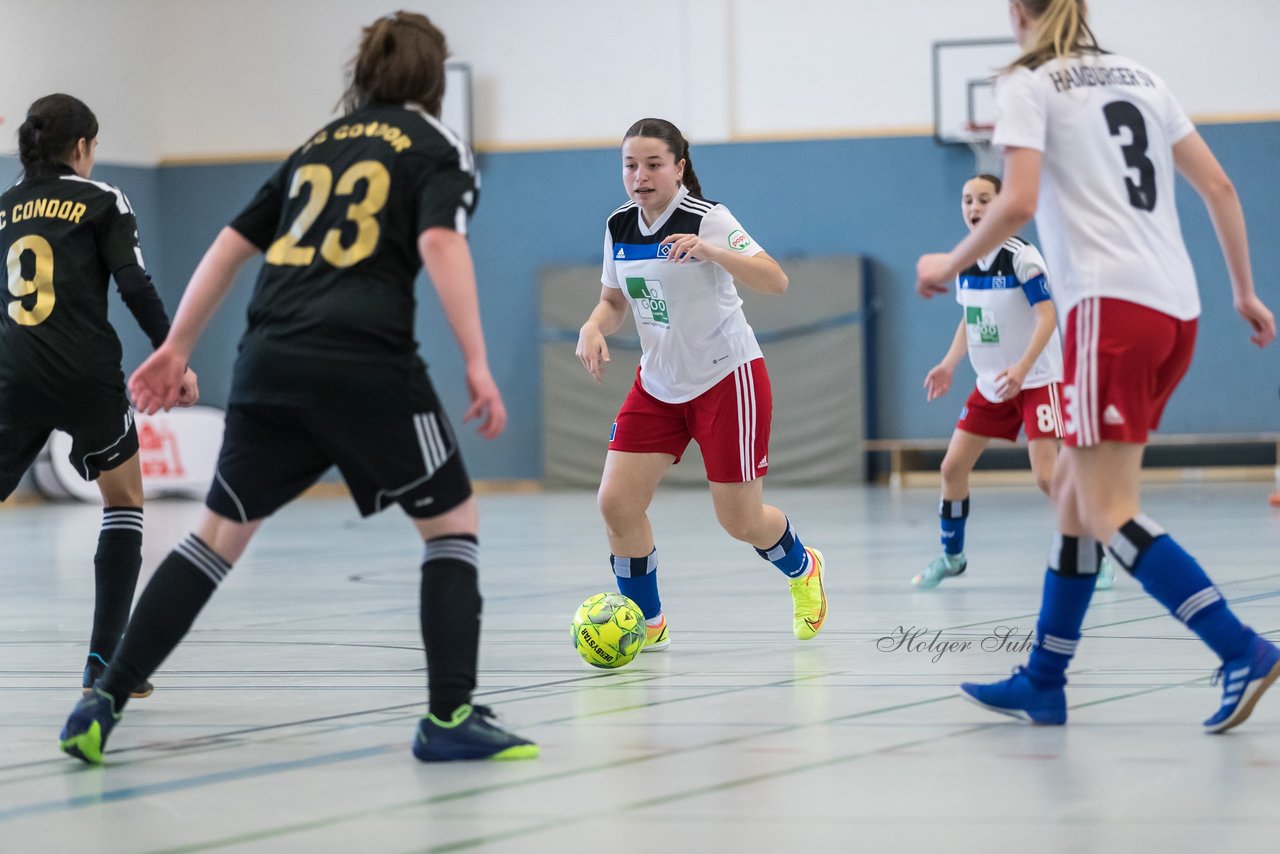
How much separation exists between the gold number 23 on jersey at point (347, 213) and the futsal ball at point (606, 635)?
1834 millimetres

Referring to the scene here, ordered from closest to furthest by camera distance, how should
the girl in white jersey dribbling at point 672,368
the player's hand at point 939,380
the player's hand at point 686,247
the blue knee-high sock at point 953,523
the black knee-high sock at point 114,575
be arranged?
1. the black knee-high sock at point 114,575
2. the player's hand at point 686,247
3. the girl in white jersey dribbling at point 672,368
4. the player's hand at point 939,380
5. the blue knee-high sock at point 953,523

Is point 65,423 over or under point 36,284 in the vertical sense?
under

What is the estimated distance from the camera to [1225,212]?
3.85 m

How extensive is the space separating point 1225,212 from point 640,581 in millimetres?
2372

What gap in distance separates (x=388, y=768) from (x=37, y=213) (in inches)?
81.1

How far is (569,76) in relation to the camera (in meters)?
Answer: 18.2

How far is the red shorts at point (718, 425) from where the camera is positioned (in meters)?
5.34

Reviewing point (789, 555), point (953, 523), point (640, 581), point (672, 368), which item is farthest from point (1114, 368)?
point (953, 523)

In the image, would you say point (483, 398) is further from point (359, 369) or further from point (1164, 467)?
point (1164, 467)

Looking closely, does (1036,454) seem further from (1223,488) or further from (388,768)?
(1223,488)

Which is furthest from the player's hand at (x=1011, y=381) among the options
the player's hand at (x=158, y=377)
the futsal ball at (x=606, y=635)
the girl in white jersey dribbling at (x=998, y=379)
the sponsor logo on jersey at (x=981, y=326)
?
the player's hand at (x=158, y=377)

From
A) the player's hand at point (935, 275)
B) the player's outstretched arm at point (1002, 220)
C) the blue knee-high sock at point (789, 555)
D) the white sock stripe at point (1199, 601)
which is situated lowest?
the blue knee-high sock at point (789, 555)

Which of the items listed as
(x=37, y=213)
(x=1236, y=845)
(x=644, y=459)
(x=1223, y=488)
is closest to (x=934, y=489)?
(x=1223, y=488)

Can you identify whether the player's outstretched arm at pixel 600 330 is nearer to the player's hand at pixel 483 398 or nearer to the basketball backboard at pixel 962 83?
the player's hand at pixel 483 398
